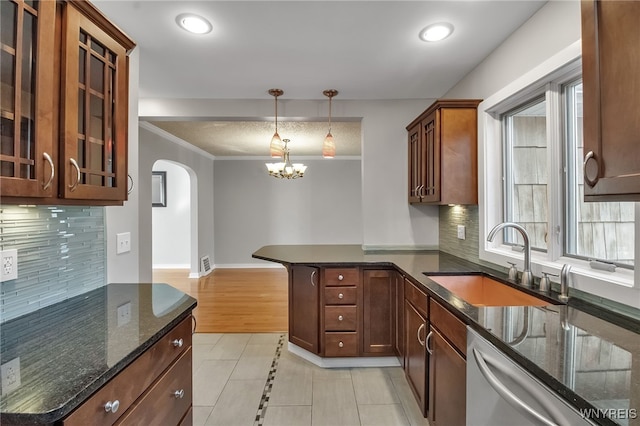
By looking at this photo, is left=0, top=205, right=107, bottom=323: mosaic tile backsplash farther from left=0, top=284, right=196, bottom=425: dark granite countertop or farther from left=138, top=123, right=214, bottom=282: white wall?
left=138, top=123, right=214, bottom=282: white wall

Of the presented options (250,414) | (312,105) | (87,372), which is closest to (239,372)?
(250,414)

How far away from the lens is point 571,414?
0.75 meters

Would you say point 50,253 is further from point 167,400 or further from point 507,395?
point 507,395

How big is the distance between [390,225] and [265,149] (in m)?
3.48

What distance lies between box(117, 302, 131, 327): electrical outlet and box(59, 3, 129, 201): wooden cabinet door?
19.5 inches

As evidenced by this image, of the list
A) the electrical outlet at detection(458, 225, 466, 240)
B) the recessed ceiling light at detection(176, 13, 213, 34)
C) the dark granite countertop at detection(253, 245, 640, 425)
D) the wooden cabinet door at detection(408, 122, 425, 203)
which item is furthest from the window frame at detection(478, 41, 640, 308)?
the recessed ceiling light at detection(176, 13, 213, 34)

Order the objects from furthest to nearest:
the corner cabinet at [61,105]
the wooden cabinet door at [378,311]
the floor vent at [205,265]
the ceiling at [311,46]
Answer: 1. the floor vent at [205,265]
2. the wooden cabinet door at [378,311]
3. the ceiling at [311,46]
4. the corner cabinet at [61,105]

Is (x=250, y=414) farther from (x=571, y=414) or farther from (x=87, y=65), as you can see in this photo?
(x=87, y=65)

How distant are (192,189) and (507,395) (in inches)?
236

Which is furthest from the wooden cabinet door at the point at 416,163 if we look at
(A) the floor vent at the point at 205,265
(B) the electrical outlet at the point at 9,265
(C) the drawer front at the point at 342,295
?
(A) the floor vent at the point at 205,265

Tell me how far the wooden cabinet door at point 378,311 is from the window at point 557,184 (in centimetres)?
97

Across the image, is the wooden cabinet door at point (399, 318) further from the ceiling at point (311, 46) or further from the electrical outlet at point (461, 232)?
the ceiling at point (311, 46)

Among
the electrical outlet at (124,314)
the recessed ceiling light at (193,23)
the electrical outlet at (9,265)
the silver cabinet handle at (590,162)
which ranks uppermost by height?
the recessed ceiling light at (193,23)

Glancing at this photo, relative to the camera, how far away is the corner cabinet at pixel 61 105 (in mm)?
933
